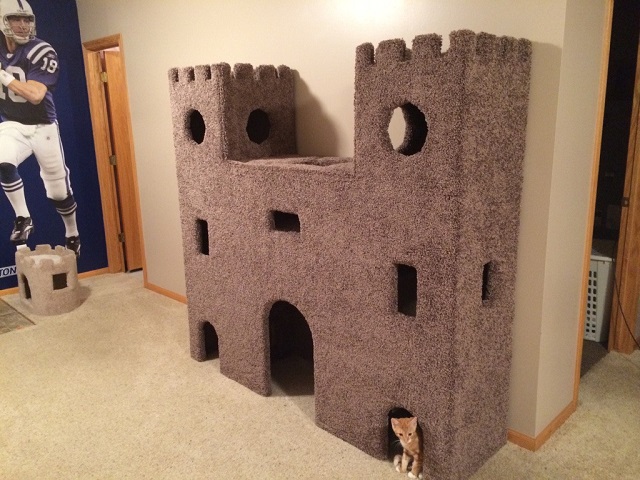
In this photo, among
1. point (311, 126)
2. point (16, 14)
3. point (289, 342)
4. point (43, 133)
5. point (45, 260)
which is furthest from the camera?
point (43, 133)

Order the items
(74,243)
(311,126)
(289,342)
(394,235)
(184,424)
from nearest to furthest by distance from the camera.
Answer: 1. (394,235)
2. (184,424)
3. (311,126)
4. (289,342)
5. (74,243)

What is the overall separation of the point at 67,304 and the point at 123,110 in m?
1.63

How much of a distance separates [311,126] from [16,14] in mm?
2463

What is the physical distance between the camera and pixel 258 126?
2.74 metres

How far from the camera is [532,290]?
6.57ft

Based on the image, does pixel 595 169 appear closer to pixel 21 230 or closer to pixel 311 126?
pixel 311 126

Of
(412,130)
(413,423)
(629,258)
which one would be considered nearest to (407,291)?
(413,423)

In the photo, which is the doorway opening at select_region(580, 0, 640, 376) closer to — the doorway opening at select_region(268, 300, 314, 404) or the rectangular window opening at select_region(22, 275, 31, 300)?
the doorway opening at select_region(268, 300, 314, 404)

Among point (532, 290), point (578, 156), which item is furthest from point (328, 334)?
point (578, 156)

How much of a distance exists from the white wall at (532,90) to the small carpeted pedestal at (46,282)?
1.57 m

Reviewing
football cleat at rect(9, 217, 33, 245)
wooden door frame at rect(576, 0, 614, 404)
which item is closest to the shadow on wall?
wooden door frame at rect(576, 0, 614, 404)

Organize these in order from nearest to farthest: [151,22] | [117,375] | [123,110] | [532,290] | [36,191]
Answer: [532,290] → [117,375] → [151,22] → [36,191] → [123,110]

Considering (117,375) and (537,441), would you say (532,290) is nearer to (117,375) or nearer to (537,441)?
(537,441)

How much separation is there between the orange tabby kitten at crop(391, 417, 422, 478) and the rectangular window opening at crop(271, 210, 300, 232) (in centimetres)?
86
